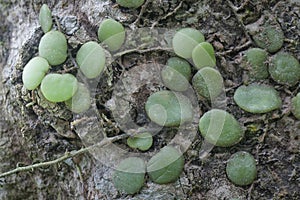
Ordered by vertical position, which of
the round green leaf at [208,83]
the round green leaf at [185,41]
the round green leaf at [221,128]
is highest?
the round green leaf at [185,41]

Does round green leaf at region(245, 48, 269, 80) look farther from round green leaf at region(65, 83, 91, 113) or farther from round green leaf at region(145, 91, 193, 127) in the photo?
round green leaf at region(65, 83, 91, 113)

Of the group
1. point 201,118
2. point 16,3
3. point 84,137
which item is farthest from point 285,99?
point 16,3

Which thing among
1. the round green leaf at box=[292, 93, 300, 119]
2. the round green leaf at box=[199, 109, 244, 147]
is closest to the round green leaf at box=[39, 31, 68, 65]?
the round green leaf at box=[199, 109, 244, 147]

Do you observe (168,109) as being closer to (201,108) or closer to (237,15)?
(201,108)

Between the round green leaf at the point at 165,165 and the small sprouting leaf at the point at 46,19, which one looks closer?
the round green leaf at the point at 165,165

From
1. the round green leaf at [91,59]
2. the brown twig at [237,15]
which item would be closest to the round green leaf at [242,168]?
the brown twig at [237,15]

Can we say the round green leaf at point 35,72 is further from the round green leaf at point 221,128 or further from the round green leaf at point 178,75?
the round green leaf at point 221,128

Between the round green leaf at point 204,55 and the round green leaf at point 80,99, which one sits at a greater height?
the round green leaf at point 204,55

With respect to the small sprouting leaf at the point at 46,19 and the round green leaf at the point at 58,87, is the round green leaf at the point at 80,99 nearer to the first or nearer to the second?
the round green leaf at the point at 58,87

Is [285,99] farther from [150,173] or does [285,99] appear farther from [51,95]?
[51,95]
